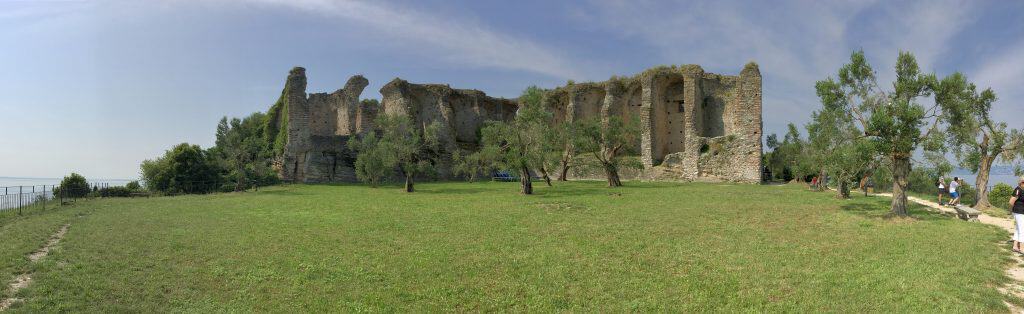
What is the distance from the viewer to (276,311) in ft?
22.2

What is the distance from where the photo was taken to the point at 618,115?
138ft

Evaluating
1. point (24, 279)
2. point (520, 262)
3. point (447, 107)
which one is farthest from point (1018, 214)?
point (447, 107)

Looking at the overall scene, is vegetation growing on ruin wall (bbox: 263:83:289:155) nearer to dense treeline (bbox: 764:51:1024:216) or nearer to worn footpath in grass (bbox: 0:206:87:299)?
worn footpath in grass (bbox: 0:206:87:299)

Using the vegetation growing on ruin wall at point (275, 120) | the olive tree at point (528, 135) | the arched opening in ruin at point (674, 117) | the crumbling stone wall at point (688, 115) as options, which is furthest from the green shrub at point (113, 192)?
the arched opening in ruin at point (674, 117)

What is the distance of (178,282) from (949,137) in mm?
20323

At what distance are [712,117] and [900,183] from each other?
84.5ft

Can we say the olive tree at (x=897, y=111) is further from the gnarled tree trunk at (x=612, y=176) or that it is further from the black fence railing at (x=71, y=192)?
the black fence railing at (x=71, y=192)

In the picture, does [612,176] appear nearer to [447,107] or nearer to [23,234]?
[447,107]

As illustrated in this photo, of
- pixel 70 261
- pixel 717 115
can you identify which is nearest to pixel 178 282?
Answer: pixel 70 261

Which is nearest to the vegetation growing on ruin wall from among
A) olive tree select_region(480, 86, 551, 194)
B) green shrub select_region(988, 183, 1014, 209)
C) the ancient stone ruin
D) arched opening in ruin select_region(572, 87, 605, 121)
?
the ancient stone ruin

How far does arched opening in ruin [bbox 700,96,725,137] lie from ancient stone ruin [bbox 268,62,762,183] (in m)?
0.07

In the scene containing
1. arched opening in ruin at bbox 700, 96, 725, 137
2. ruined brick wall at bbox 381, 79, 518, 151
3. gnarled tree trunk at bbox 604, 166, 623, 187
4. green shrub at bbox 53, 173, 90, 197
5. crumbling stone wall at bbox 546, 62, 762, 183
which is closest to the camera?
green shrub at bbox 53, 173, 90, 197

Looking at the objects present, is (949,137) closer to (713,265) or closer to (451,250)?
(713,265)

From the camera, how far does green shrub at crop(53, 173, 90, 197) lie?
26500 millimetres
